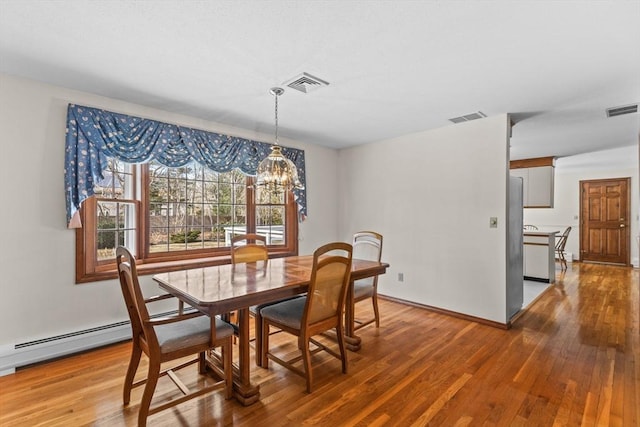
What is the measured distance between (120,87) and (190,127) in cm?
87

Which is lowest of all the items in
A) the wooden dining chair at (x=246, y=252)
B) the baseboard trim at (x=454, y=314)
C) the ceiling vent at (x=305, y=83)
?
the baseboard trim at (x=454, y=314)

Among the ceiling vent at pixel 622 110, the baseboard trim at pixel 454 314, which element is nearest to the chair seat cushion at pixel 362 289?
the baseboard trim at pixel 454 314

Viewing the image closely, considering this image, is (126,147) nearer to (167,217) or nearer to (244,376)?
(167,217)

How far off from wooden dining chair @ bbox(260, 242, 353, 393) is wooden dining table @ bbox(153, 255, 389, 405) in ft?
0.50

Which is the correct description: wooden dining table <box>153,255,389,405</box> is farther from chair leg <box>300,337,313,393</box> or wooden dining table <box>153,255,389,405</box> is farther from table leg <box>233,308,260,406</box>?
chair leg <box>300,337,313,393</box>

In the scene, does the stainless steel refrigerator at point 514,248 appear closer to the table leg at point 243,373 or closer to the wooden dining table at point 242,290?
the wooden dining table at point 242,290

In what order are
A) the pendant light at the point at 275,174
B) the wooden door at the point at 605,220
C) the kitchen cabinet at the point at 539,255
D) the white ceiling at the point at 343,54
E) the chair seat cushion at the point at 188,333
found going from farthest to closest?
the wooden door at the point at 605,220 < the kitchen cabinet at the point at 539,255 < the pendant light at the point at 275,174 < the chair seat cushion at the point at 188,333 < the white ceiling at the point at 343,54

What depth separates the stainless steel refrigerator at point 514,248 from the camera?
3602 millimetres

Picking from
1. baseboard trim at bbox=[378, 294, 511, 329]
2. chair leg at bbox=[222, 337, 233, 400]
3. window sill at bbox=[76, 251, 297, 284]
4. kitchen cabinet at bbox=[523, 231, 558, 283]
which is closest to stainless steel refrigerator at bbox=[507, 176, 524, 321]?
baseboard trim at bbox=[378, 294, 511, 329]

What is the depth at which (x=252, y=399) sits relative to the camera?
214 centimetres

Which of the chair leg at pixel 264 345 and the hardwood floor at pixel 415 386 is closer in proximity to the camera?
the hardwood floor at pixel 415 386

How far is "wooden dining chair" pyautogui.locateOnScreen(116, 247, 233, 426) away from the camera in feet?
5.98

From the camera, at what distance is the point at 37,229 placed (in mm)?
2703

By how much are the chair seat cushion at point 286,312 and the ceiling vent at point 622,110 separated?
12.2ft
